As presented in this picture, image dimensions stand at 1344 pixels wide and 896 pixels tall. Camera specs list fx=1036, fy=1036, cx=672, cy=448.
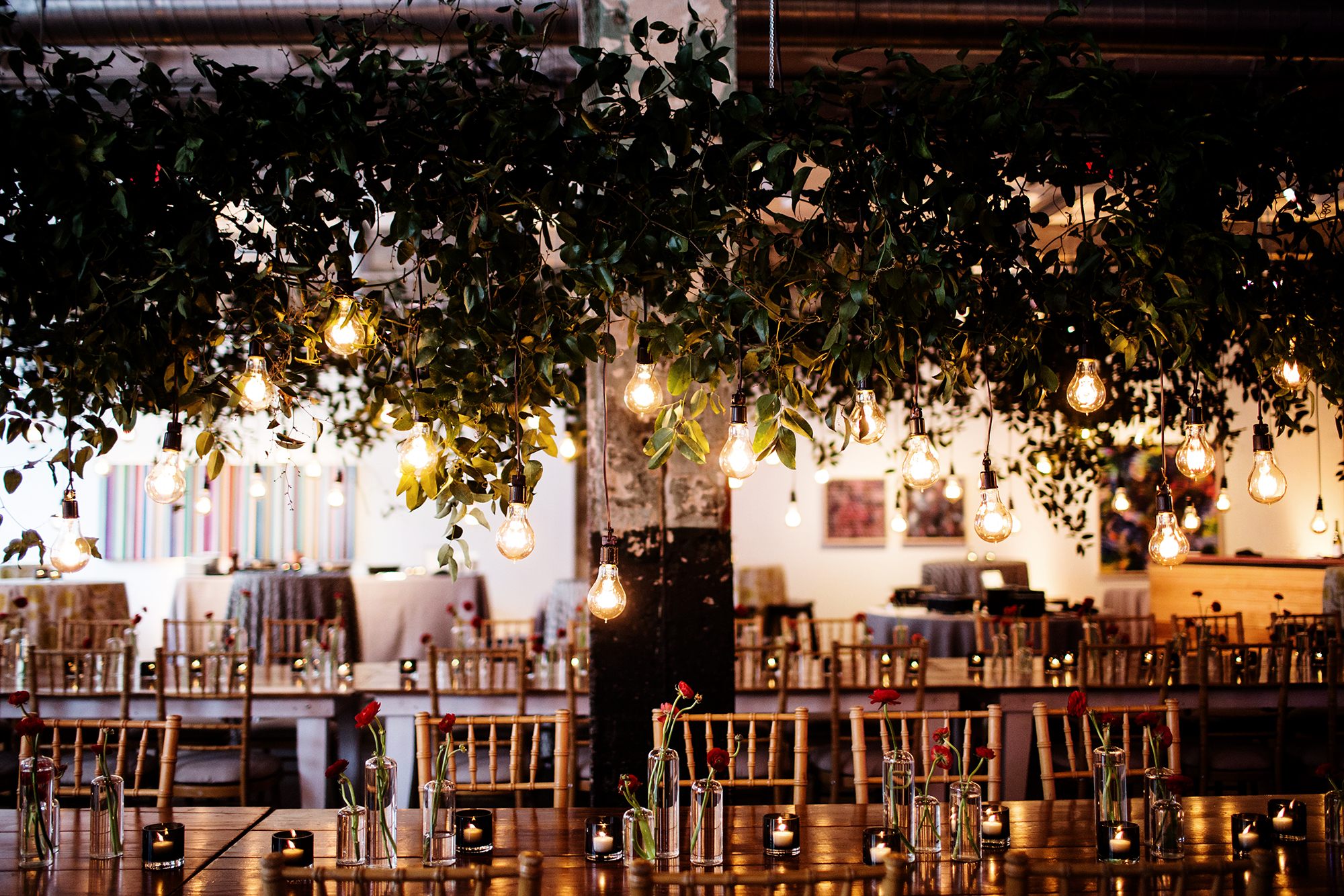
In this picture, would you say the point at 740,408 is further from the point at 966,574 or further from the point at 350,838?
the point at 966,574

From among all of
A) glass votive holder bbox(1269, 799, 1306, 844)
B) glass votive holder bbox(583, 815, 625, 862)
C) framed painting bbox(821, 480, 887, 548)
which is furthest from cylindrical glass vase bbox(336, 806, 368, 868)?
framed painting bbox(821, 480, 887, 548)

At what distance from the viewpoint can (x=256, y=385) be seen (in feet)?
7.81

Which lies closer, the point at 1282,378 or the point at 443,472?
the point at 443,472

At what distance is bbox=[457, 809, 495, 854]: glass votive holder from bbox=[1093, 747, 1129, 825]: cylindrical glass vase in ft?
4.40

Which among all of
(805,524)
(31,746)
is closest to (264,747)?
(31,746)

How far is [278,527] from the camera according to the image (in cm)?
995

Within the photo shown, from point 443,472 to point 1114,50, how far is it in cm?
280

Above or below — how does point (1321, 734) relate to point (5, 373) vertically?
below

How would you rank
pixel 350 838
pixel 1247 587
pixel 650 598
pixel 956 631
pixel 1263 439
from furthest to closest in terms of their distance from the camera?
1. pixel 1247 587
2. pixel 956 631
3. pixel 650 598
4. pixel 1263 439
5. pixel 350 838

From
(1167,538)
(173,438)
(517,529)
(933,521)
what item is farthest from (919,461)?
(933,521)

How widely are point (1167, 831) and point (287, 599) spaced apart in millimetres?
7058

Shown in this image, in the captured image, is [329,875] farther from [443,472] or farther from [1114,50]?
[1114,50]

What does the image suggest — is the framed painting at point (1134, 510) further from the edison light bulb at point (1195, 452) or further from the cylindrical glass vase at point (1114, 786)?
the cylindrical glass vase at point (1114, 786)

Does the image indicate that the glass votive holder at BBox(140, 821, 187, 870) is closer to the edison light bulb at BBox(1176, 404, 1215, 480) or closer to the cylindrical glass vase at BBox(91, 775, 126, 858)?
the cylindrical glass vase at BBox(91, 775, 126, 858)
